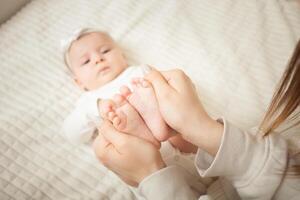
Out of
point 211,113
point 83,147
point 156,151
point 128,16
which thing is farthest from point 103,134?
point 128,16

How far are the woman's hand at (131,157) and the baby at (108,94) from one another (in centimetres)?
5

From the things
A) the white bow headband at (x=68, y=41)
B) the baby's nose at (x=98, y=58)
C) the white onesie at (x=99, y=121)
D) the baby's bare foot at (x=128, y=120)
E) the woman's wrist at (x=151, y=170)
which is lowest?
the white onesie at (x=99, y=121)

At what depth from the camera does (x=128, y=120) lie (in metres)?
0.78

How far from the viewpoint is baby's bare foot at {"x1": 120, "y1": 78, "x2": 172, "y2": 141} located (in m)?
0.74

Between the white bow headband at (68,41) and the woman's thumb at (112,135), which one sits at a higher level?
the white bow headband at (68,41)

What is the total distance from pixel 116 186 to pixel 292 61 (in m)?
0.52

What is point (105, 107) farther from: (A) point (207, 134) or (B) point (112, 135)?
(A) point (207, 134)

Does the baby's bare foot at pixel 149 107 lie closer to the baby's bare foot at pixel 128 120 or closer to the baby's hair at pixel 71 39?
the baby's bare foot at pixel 128 120

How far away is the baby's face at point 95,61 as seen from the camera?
39.8 inches

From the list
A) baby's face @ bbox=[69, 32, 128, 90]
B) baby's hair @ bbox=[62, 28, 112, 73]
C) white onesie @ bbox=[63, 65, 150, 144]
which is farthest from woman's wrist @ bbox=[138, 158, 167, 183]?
baby's hair @ bbox=[62, 28, 112, 73]

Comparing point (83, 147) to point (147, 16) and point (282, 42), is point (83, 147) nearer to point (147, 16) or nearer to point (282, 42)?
point (147, 16)

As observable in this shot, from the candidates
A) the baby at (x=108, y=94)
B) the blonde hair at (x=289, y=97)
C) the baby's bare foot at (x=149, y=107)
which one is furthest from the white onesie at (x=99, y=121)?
the blonde hair at (x=289, y=97)

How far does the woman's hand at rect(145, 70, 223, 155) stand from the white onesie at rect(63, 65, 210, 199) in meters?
0.15

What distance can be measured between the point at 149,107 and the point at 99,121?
21 centimetres
